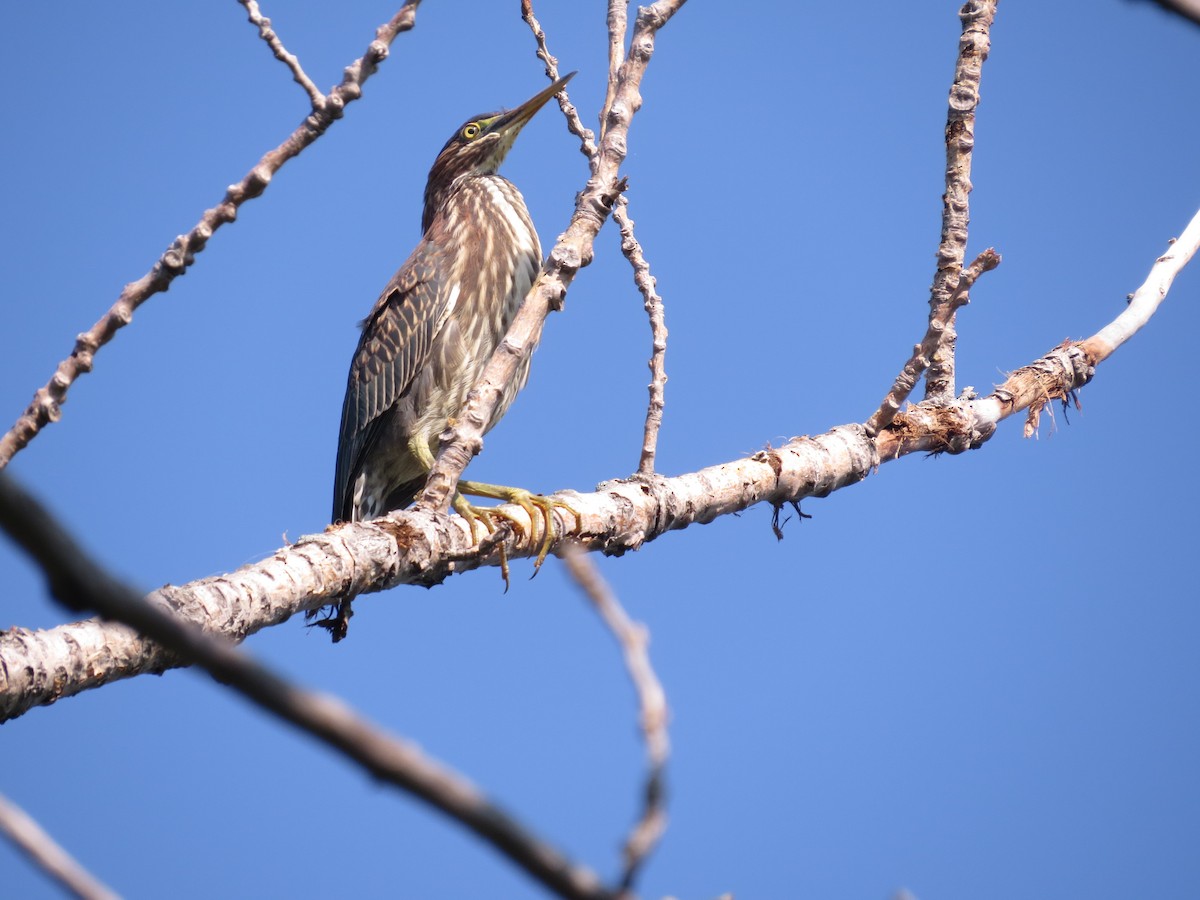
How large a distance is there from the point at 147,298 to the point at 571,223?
124cm

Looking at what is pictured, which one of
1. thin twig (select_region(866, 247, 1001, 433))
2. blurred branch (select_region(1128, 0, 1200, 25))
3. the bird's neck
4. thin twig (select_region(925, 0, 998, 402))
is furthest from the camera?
the bird's neck

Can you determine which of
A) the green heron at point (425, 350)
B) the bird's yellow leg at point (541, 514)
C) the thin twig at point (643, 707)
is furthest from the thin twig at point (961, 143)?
the thin twig at point (643, 707)

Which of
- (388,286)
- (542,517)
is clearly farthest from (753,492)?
(388,286)

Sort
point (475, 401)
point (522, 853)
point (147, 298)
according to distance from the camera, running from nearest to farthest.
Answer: point (522, 853)
point (147, 298)
point (475, 401)

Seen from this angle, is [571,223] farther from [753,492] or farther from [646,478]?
[753,492]

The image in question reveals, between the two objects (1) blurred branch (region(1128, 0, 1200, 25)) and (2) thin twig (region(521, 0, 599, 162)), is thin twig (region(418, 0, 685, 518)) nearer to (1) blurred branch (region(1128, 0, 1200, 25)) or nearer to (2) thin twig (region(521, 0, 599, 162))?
(2) thin twig (region(521, 0, 599, 162))

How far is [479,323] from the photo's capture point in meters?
4.62

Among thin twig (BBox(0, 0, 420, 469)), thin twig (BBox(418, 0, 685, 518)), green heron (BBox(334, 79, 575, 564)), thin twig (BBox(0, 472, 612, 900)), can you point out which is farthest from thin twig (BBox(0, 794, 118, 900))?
green heron (BBox(334, 79, 575, 564))

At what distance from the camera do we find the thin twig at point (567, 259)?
3021 millimetres

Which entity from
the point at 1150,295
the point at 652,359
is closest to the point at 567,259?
the point at 652,359

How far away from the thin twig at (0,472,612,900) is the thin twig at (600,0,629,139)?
8.63 ft

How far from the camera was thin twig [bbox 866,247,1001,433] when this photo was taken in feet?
9.86

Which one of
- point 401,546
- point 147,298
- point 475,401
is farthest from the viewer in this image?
point 475,401

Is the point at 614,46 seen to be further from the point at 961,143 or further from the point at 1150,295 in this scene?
the point at 1150,295
